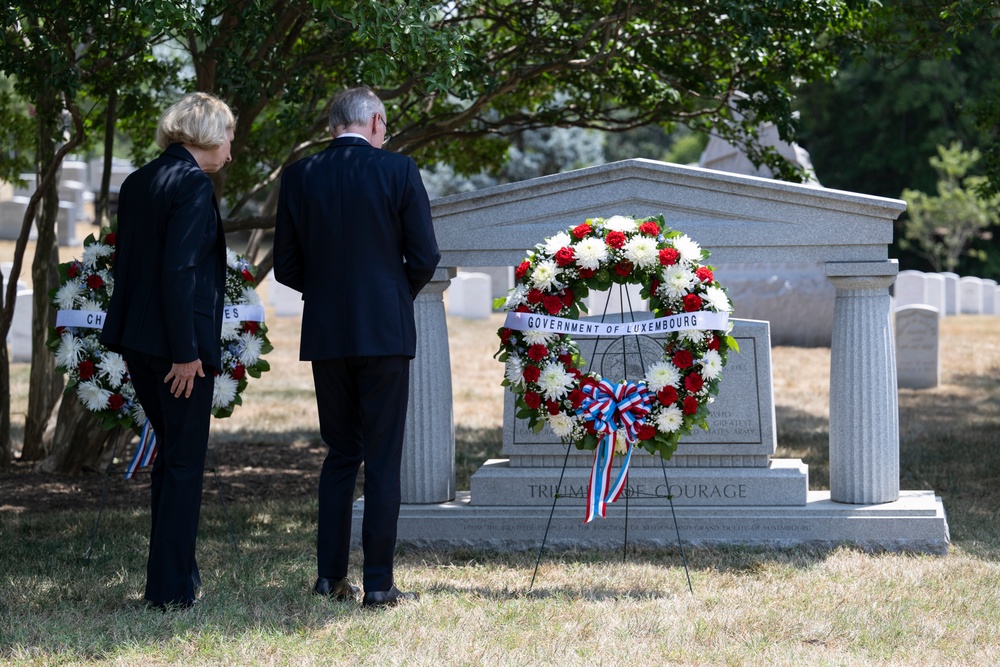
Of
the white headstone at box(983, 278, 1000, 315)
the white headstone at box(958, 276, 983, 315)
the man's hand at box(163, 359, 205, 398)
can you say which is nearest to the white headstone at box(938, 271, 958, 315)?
the white headstone at box(958, 276, 983, 315)

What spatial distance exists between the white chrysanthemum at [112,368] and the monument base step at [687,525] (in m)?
1.51

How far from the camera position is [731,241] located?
6434mm

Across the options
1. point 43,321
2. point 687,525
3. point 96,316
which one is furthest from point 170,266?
point 43,321

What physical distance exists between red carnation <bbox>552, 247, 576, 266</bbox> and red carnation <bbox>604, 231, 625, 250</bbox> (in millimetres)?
182

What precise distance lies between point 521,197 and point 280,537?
2434 millimetres

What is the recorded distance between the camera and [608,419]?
5.56 metres

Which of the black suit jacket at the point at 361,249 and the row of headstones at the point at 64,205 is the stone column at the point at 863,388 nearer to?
the black suit jacket at the point at 361,249

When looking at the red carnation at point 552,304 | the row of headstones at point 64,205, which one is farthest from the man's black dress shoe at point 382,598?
the row of headstones at point 64,205

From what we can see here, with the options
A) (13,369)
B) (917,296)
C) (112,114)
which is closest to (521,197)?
(112,114)

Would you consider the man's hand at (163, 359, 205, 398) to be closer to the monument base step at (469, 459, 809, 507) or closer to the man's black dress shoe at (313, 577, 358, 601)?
the man's black dress shoe at (313, 577, 358, 601)

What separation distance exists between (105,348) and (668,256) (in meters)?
3.15

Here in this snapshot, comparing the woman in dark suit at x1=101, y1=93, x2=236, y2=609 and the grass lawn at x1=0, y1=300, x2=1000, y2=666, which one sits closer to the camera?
the grass lawn at x1=0, y1=300, x2=1000, y2=666

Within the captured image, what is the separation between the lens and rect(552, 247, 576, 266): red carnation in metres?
5.68

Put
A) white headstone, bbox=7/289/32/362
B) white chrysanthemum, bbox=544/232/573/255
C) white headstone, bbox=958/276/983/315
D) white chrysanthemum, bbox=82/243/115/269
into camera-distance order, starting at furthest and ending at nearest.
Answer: white headstone, bbox=958/276/983/315 < white headstone, bbox=7/289/32/362 < white chrysanthemum, bbox=82/243/115/269 < white chrysanthemum, bbox=544/232/573/255
